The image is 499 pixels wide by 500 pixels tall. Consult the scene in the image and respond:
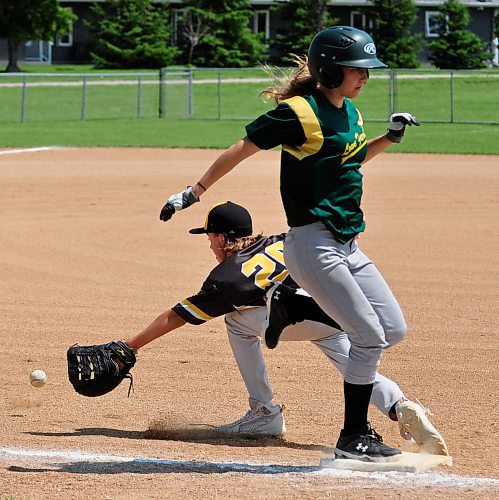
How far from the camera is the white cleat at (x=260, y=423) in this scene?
20.0ft

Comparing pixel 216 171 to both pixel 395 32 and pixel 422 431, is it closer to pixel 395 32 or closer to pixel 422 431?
pixel 422 431

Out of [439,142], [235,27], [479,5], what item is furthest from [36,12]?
[439,142]

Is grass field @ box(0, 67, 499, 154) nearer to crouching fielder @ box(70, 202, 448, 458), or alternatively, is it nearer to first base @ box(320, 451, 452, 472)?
crouching fielder @ box(70, 202, 448, 458)

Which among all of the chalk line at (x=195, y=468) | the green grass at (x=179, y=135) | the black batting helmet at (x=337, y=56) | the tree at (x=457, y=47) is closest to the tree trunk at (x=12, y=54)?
the tree at (x=457, y=47)

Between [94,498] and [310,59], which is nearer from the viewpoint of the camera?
[94,498]

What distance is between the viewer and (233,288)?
19.0 ft

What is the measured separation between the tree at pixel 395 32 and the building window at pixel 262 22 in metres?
8.90

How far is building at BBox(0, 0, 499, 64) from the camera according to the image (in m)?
60.5

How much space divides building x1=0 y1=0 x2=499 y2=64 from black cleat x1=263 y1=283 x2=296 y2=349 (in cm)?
5555

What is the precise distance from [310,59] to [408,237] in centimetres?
820

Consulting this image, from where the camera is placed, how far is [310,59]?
5.23 meters

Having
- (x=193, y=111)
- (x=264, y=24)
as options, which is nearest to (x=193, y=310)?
(x=193, y=111)

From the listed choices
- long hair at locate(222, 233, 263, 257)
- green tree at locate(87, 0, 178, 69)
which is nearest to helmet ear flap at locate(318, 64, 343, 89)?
long hair at locate(222, 233, 263, 257)

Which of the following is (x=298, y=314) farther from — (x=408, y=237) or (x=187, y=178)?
(x=187, y=178)
